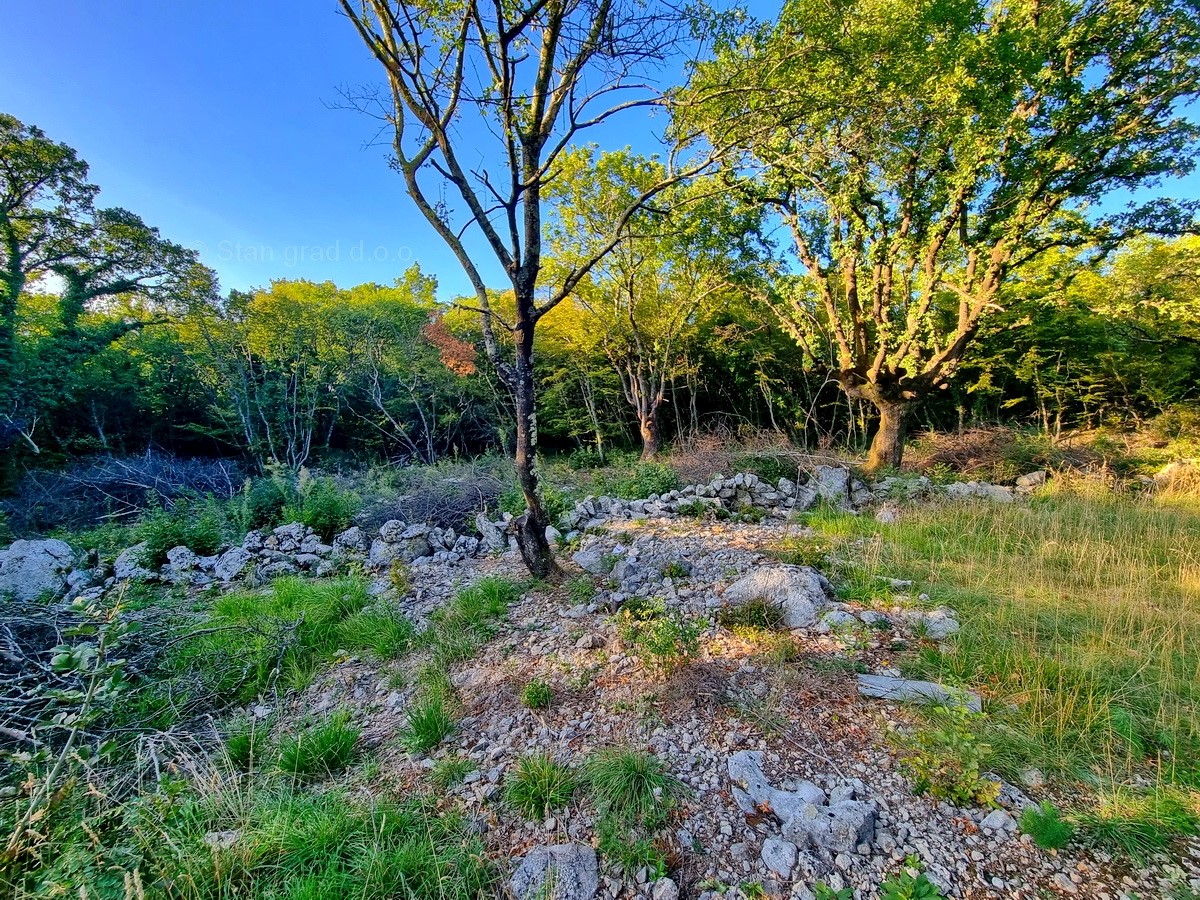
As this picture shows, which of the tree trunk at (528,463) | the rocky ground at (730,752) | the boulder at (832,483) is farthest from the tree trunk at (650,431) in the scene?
the rocky ground at (730,752)

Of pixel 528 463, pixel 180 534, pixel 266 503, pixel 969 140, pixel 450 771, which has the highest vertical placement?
pixel 969 140

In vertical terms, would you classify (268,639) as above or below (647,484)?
below

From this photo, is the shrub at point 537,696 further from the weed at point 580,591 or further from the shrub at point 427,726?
the weed at point 580,591

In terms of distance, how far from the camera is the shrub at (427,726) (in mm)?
2318

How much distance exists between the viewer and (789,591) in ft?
10.5

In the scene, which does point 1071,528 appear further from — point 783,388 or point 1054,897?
point 783,388

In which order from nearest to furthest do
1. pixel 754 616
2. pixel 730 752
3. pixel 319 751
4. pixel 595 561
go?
1. pixel 730 752
2. pixel 319 751
3. pixel 754 616
4. pixel 595 561

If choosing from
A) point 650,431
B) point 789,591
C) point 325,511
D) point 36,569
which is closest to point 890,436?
point 650,431

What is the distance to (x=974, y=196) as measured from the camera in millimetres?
6480

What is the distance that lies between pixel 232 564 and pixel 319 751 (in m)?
3.87

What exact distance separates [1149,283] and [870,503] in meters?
7.71

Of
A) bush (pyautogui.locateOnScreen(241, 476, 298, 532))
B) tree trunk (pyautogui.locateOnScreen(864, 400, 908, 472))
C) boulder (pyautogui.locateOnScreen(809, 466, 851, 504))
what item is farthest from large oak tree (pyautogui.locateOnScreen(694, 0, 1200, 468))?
bush (pyautogui.locateOnScreen(241, 476, 298, 532))

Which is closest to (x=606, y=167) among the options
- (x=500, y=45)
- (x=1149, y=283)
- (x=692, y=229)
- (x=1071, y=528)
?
(x=692, y=229)

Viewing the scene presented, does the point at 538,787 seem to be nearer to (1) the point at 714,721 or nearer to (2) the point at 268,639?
(1) the point at 714,721
